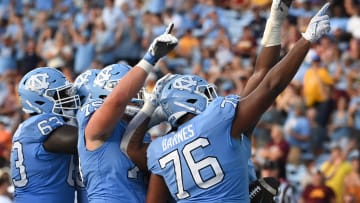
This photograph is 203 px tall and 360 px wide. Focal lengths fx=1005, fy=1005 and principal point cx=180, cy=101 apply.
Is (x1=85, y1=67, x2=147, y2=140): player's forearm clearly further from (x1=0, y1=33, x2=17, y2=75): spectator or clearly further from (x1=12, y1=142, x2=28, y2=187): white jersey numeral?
(x1=0, y1=33, x2=17, y2=75): spectator

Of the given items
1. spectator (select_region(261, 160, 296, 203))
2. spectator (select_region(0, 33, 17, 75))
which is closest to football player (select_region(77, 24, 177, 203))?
spectator (select_region(261, 160, 296, 203))

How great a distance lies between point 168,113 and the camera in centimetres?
633

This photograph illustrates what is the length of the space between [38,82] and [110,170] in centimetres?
106

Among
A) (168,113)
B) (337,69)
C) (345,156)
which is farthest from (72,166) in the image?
(337,69)

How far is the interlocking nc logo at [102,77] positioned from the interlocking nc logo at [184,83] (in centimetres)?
58

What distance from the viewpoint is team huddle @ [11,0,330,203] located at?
592cm

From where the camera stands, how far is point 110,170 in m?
6.45

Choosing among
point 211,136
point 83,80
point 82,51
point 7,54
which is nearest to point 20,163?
point 83,80

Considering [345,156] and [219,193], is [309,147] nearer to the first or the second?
[345,156]

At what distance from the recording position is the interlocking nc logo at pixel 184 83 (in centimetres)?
624

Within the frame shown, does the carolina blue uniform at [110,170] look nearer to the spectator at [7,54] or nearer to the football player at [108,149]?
the football player at [108,149]

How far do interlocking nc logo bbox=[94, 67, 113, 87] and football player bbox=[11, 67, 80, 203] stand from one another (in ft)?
1.36

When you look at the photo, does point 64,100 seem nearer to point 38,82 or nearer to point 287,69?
point 38,82

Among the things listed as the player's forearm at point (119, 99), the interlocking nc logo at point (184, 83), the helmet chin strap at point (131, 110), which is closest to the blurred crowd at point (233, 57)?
the helmet chin strap at point (131, 110)
